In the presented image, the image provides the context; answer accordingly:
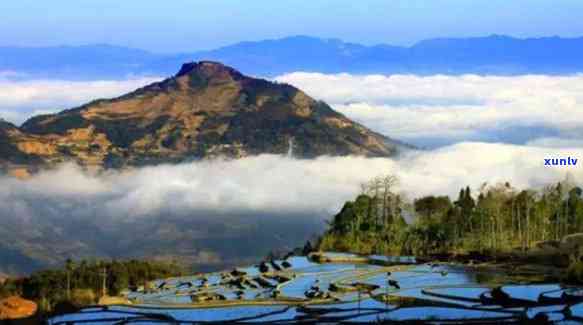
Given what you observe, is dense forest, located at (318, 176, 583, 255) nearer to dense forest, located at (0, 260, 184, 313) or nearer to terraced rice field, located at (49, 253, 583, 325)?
terraced rice field, located at (49, 253, 583, 325)

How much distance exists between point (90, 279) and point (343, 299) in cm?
3223

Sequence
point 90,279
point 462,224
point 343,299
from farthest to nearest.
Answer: point 462,224 < point 90,279 < point 343,299

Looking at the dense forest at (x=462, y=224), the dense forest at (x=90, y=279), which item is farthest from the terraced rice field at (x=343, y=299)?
the dense forest at (x=462, y=224)

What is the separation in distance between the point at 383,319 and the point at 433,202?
65.9 m

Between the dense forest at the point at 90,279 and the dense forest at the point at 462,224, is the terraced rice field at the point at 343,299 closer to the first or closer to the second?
the dense forest at the point at 90,279

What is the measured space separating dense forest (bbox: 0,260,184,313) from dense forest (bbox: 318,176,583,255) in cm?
2128

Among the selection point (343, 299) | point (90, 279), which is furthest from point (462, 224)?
point (343, 299)

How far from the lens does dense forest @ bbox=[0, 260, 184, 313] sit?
88375mm

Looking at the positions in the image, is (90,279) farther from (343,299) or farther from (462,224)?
(462,224)

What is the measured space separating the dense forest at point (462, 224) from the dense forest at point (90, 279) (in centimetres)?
2128

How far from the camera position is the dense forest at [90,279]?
88.4 m

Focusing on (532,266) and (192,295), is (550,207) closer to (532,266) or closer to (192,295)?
(532,266)

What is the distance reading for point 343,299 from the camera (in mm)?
69188

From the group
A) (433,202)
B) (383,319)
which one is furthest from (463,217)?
(383,319)
